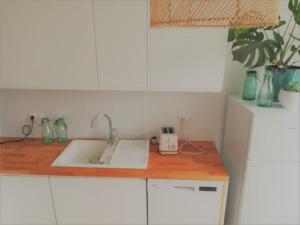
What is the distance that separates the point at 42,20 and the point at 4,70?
0.46m

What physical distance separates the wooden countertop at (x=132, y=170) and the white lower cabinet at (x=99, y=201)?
6 centimetres

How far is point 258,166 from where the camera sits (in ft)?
4.81

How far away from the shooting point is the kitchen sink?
5.47 feet

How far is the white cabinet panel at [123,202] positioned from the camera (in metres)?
1.55

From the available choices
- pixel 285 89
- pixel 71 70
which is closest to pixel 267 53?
pixel 285 89

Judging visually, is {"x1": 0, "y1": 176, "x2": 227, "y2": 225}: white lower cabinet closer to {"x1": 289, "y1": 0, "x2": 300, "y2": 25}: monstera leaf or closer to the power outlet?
the power outlet

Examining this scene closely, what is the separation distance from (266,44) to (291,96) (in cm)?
38

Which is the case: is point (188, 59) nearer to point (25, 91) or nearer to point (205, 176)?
point (205, 176)

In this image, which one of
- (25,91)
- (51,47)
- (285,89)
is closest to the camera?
(285,89)

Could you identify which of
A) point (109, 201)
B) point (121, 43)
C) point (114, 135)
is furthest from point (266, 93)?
point (109, 201)

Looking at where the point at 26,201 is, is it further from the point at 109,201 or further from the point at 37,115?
the point at 37,115

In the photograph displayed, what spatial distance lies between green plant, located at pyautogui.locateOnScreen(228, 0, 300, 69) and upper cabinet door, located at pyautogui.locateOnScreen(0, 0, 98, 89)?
999mm

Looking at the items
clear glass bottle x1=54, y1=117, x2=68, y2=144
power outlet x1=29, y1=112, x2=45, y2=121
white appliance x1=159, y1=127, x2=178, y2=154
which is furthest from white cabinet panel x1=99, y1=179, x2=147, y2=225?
power outlet x1=29, y1=112, x2=45, y2=121

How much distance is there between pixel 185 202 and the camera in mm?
1561
